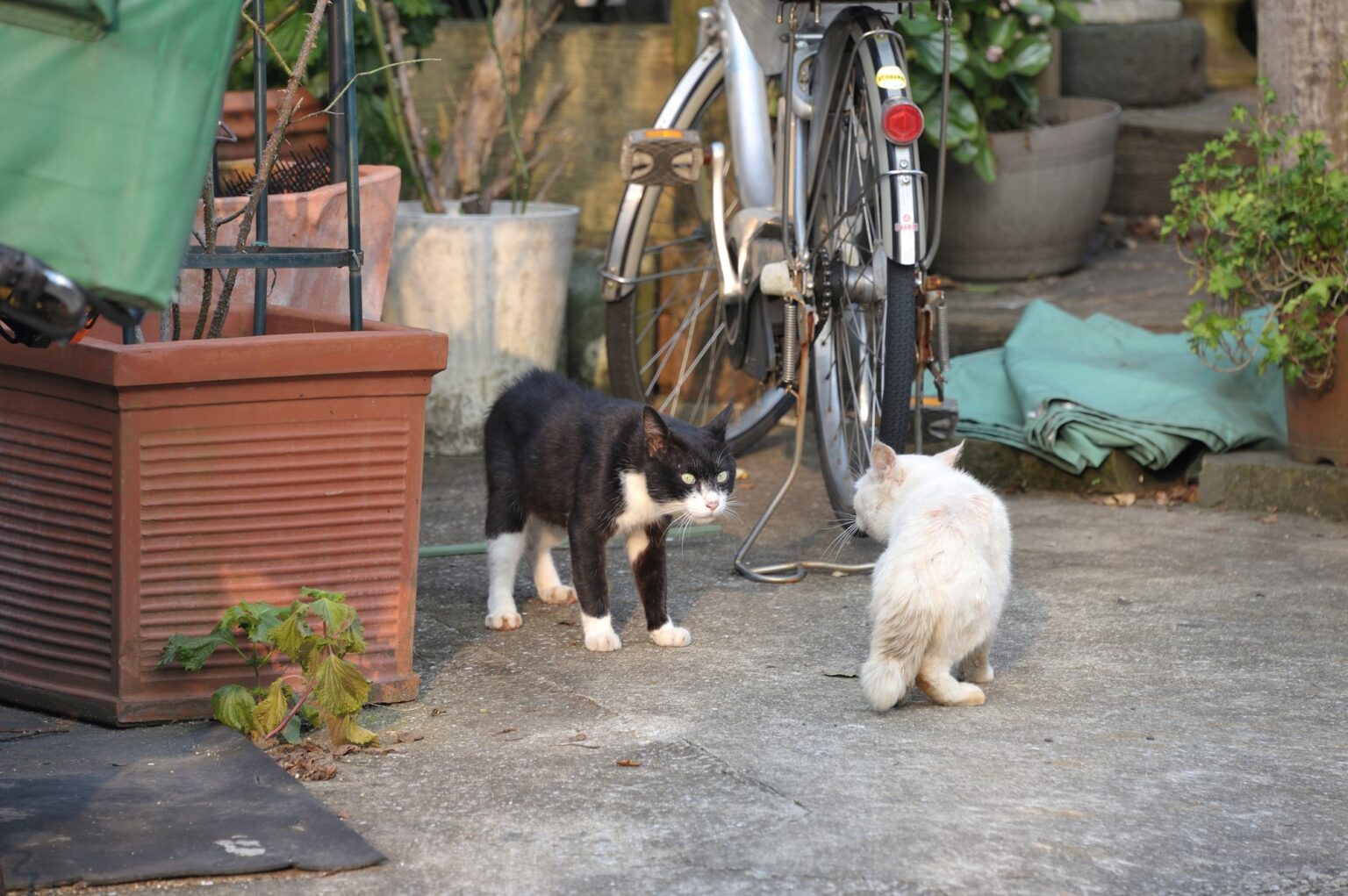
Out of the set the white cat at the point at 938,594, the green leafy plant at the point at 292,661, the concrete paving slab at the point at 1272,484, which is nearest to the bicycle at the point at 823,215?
the white cat at the point at 938,594

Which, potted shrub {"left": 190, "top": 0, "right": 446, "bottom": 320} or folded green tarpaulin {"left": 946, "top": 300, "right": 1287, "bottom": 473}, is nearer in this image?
potted shrub {"left": 190, "top": 0, "right": 446, "bottom": 320}

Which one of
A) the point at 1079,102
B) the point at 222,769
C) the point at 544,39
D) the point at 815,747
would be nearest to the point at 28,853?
the point at 222,769

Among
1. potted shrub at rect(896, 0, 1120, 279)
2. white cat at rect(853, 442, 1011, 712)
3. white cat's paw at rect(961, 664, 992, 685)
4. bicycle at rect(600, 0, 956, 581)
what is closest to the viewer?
white cat at rect(853, 442, 1011, 712)

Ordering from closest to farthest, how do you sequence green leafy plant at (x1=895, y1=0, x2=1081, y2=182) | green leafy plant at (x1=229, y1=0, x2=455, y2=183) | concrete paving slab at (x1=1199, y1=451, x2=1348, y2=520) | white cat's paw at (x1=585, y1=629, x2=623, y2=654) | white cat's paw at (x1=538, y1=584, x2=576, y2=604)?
white cat's paw at (x1=585, y1=629, x2=623, y2=654)
white cat's paw at (x1=538, y1=584, x2=576, y2=604)
concrete paving slab at (x1=1199, y1=451, x2=1348, y2=520)
green leafy plant at (x1=229, y1=0, x2=455, y2=183)
green leafy plant at (x1=895, y1=0, x2=1081, y2=182)

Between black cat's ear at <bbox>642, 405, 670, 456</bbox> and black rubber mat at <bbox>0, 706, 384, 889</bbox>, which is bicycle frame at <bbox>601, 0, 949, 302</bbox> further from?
black rubber mat at <bbox>0, 706, 384, 889</bbox>

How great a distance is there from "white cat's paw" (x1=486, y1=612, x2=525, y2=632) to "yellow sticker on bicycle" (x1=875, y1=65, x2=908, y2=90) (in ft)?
4.70

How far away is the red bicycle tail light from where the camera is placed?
3.54 meters

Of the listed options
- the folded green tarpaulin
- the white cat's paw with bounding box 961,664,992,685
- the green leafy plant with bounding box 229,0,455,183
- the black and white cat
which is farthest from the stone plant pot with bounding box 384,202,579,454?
the white cat's paw with bounding box 961,664,992,685

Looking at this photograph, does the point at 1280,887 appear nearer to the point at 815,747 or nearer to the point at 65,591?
the point at 815,747

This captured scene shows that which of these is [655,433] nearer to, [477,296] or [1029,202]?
[477,296]

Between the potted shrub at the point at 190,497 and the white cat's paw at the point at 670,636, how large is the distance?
60cm

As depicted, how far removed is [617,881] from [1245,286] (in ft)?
9.81

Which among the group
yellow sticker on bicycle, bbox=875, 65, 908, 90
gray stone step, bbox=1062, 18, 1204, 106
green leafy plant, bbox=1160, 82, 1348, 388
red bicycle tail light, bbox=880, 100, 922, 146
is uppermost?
gray stone step, bbox=1062, 18, 1204, 106

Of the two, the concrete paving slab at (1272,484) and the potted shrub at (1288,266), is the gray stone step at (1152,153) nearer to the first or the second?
the potted shrub at (1288,266)
